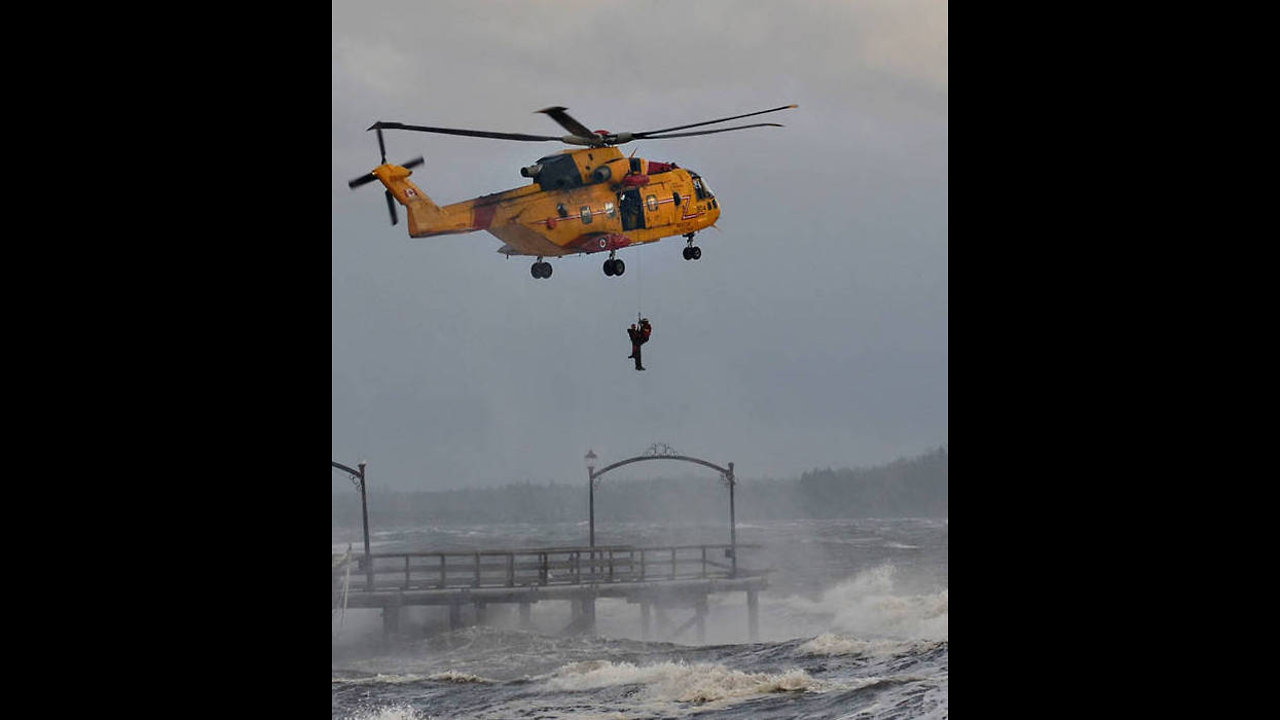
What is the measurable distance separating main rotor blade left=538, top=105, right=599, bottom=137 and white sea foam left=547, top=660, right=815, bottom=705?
12298mm

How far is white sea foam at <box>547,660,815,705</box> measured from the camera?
24562 millimetres

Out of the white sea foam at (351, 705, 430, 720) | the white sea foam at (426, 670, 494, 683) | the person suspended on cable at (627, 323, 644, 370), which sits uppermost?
the person suspended on cable at (627, 323, 644, 370)

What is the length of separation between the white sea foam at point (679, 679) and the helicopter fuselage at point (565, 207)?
11.1 m

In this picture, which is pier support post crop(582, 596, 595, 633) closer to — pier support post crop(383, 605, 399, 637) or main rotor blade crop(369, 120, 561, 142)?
pier support post crop(383, 605, 399, 637)

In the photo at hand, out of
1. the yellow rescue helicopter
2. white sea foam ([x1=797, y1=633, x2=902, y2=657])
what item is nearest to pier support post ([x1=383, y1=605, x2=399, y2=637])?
white sea foam ([x1=797, y1=633, x2=902, y2=657])

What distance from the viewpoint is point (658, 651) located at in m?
25.2

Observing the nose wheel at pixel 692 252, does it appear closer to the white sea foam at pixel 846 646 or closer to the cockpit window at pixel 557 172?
the cockpit window at pixel 557 172

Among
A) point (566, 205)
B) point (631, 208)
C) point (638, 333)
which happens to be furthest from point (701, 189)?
point (638, 333)

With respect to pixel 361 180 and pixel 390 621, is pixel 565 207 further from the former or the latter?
pixel 390 621
